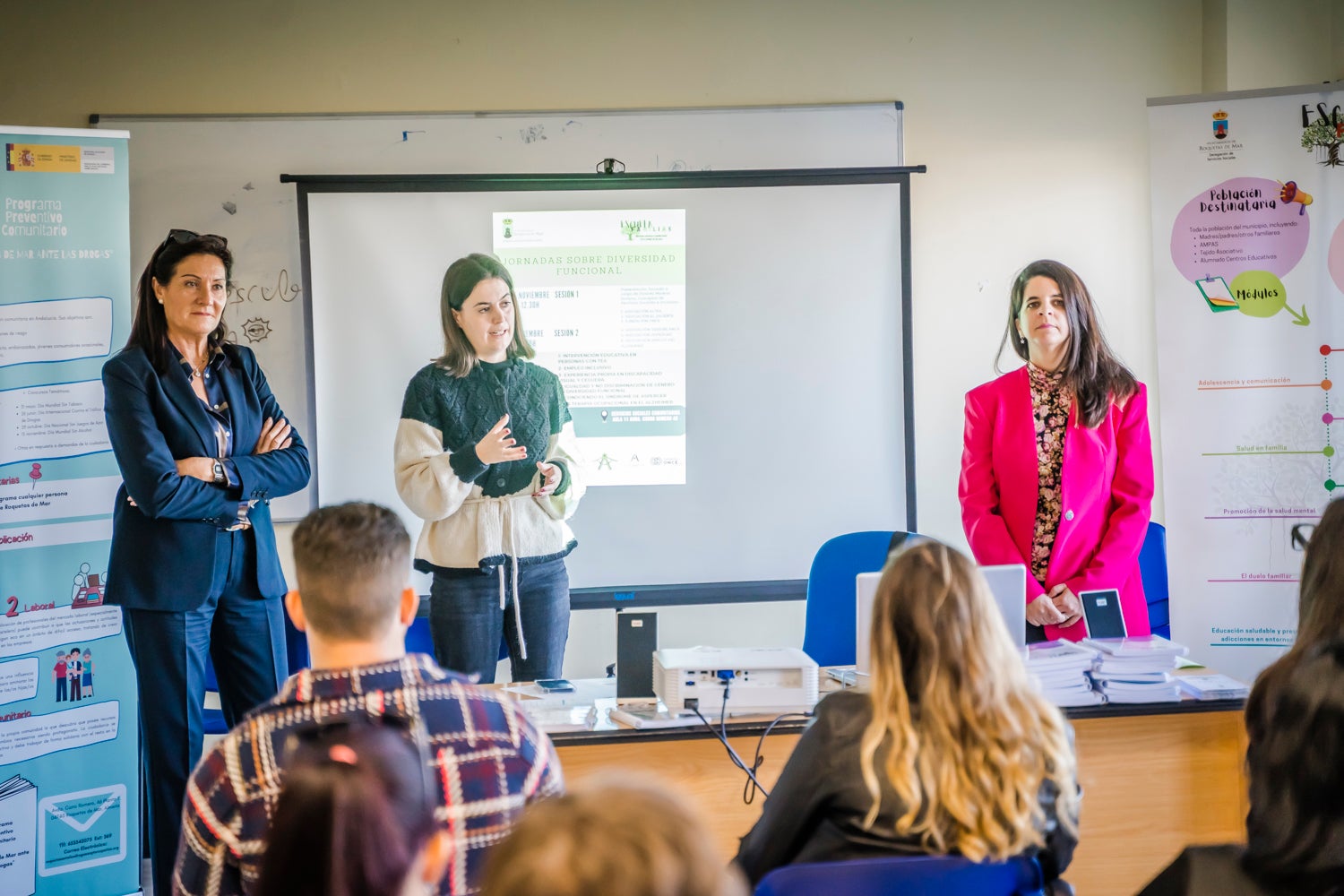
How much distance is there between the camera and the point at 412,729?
1248mm

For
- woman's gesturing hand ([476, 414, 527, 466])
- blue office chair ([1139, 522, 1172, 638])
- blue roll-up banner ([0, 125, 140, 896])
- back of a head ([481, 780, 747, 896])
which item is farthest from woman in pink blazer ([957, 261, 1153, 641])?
blue roll-up banner ([0, 125, 140, 896])

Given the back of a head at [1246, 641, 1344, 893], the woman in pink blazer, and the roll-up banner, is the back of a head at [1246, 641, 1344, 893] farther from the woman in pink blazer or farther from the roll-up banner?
the roll-up banner

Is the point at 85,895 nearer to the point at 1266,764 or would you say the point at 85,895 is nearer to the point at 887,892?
the point at 887,892

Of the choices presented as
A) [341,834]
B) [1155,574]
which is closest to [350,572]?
[341,834]

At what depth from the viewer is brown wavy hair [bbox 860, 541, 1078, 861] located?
1481 millimetres

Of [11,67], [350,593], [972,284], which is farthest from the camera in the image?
[972,284]

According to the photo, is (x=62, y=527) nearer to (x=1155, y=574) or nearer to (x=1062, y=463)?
(x=1062, y=463)

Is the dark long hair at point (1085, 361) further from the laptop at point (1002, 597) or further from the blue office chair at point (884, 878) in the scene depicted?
the blue office chair at point (884, 878)

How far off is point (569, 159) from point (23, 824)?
284cm

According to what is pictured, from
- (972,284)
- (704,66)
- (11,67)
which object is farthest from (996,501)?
(11,67)

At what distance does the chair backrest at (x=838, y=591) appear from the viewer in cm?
330

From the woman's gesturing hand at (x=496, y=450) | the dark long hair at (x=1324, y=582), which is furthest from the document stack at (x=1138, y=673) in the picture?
the woman's gesturing hand at (x=496, y=450)

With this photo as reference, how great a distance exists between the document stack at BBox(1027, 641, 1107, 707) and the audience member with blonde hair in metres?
0.95

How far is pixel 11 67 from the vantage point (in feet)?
12.8
